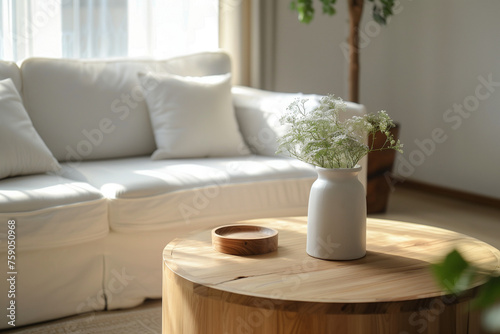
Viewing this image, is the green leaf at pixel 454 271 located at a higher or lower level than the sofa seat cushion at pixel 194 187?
higher

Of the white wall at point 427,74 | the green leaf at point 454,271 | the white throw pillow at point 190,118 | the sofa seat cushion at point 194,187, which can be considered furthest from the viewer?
the white wall at point 427,74

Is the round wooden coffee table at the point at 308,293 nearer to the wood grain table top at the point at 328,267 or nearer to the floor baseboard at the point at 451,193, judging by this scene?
the wood grain table top at the point at 328,267

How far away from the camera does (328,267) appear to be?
154cm

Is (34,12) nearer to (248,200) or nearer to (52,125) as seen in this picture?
(52,125)

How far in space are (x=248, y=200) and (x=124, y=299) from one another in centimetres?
63

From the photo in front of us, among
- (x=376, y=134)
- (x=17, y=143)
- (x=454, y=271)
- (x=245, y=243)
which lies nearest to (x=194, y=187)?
Answer: (x=17, y=143)

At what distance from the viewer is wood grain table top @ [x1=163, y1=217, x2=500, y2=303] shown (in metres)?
1.34

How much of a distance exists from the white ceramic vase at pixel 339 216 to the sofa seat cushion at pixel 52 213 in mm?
929

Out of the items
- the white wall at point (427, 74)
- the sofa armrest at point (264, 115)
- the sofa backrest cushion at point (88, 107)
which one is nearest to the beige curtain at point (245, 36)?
the white wall at point (427, 74)

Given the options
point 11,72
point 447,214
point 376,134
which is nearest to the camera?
point 11,72

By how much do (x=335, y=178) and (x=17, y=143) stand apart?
53.7 inches

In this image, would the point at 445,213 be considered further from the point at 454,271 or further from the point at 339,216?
the point at 454,271

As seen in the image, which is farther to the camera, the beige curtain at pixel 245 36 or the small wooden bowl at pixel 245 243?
the beige curtain at pixel 245 36

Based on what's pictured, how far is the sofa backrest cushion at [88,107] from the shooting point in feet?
9.07
